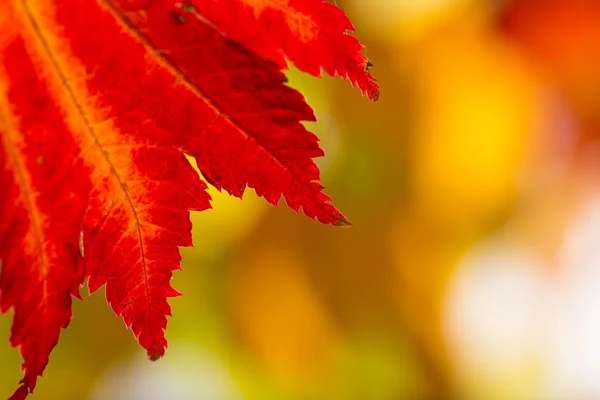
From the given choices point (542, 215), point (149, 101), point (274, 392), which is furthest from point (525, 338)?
point (149, 101)

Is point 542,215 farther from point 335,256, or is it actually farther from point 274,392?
point 274,392

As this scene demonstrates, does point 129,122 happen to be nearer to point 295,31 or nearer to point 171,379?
point 295,31

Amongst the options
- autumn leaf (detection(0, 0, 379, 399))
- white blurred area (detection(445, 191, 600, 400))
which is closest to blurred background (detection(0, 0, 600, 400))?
white blurred area (detection(445, 191, 600, 400))

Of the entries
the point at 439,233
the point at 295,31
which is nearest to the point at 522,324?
the point at 439,233

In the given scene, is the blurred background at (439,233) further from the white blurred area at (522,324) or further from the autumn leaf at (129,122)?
the autumn leaf at (129,122)

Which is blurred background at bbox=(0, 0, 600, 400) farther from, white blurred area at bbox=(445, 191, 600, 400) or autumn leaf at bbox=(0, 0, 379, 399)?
autumn leaf at bbox=(0, 0, 379, 399)
